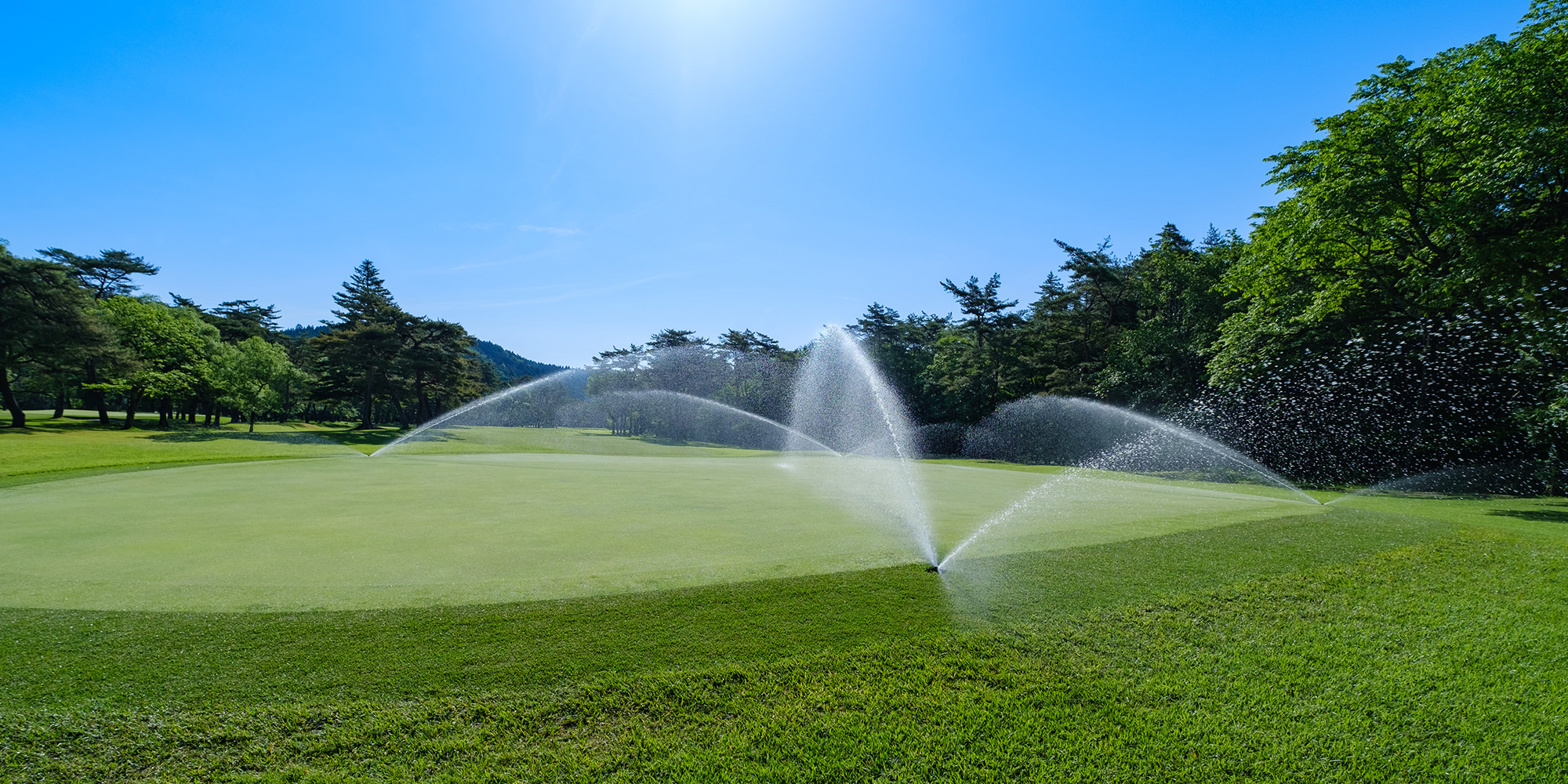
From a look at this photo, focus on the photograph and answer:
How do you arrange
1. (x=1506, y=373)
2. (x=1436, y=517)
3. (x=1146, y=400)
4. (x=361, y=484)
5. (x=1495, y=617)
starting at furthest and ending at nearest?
1. (x=1146, y=400)
2. (x=1506, y=373)
3. (x=361, y=484)
4. (x=1436, y=517)
5. (x=1495, y=617)

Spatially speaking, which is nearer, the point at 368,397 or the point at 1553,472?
the point at 1553,472

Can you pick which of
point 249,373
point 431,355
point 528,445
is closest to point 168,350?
point 249,373

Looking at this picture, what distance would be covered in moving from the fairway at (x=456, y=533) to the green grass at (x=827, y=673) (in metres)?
0.14

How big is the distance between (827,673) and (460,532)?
21.2 feet

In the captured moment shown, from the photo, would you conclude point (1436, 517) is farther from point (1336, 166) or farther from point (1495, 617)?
point (1336, 166)

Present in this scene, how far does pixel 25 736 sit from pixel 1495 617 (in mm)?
11516

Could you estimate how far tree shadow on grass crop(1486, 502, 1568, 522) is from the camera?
36.9 ft

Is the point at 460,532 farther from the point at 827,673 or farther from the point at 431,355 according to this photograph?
the point at 431,355

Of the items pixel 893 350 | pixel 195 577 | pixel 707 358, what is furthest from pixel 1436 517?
pixel 707 358

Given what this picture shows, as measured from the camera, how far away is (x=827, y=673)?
4.20 metres

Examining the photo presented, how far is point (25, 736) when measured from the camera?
3232 millimetres

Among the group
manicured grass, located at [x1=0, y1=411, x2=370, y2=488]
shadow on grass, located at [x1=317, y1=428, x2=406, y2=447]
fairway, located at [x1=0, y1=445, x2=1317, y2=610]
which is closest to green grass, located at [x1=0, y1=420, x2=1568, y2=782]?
fairway, located at [x1=0, y1=445, x2=1317, y2=610]

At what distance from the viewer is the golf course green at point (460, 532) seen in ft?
18.4

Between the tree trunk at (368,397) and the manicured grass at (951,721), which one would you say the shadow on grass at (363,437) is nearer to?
the tree trunk at (368,397)
